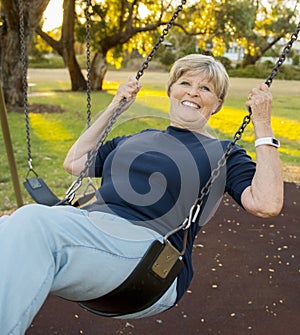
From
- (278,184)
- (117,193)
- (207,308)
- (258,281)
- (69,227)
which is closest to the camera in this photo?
(69,227)

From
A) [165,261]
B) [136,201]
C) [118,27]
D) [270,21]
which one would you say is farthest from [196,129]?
[270,21]

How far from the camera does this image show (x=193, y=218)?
1.29m

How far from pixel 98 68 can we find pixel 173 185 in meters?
11.8

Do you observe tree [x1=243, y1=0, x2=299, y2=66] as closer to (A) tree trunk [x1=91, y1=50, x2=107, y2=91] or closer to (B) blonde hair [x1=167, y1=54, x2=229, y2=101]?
(A) tree trunk [x1=91, y1=50, x2=107, y2=91]

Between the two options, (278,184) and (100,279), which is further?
(278,184)

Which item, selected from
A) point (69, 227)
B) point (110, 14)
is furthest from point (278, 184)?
point (110, 14)

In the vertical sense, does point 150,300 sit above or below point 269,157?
below

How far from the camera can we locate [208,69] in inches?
64.3

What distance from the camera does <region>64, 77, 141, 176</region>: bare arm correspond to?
1747mm

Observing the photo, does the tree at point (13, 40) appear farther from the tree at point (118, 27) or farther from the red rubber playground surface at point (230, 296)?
the red rubber playground surface at point (230, 296)

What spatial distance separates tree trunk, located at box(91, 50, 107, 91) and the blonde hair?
11.2 metres

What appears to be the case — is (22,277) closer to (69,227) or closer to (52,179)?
(69,227)

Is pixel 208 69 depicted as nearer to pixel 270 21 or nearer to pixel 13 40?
pixel 13 40

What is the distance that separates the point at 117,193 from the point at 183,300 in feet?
3.89
